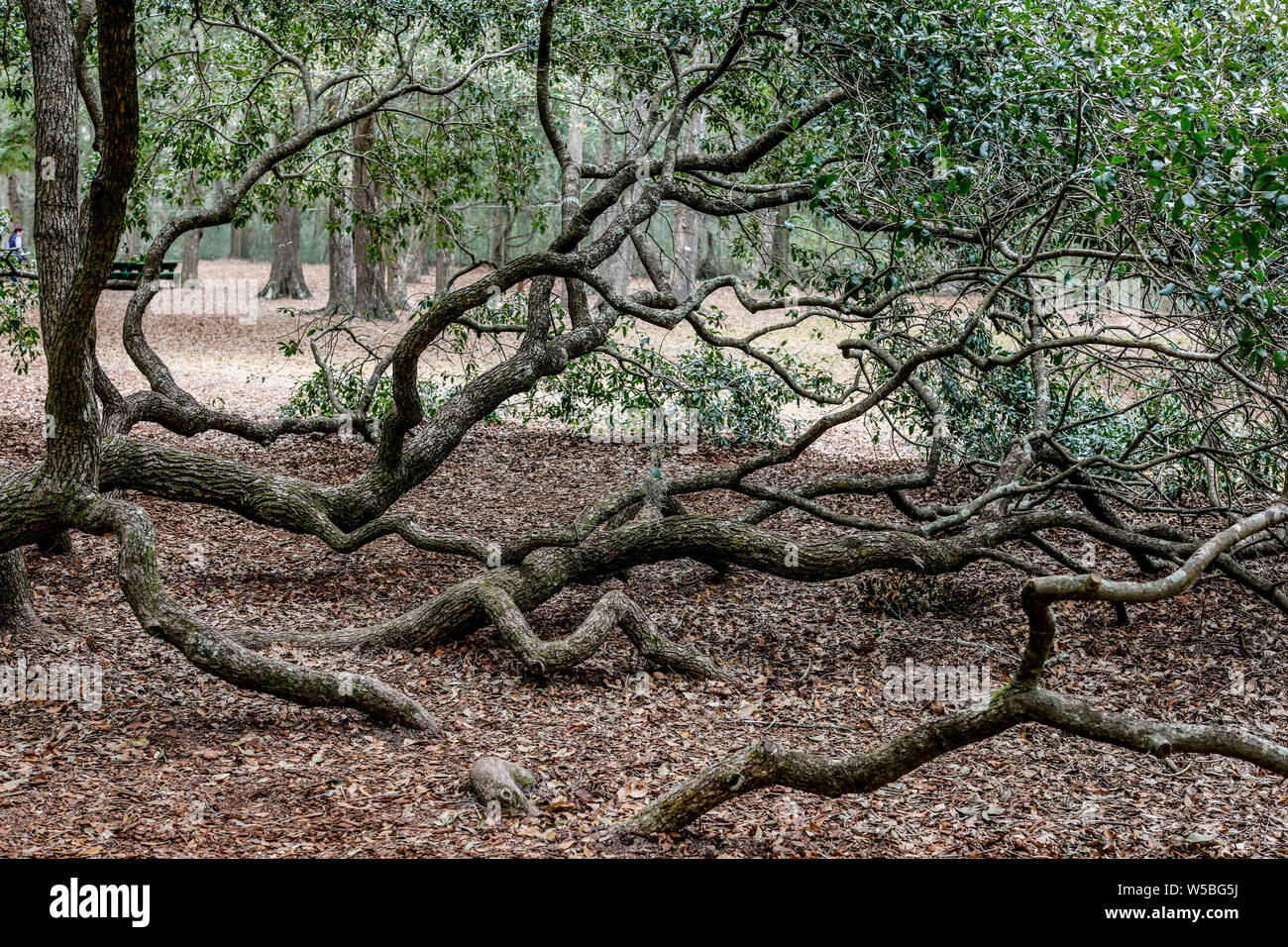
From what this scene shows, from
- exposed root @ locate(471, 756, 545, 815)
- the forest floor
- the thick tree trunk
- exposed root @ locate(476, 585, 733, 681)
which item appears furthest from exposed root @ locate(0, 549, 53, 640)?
exposed root @ locate(471, 756, 545, 815)

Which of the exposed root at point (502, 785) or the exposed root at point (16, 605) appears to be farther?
the exposed root at point (16, 605)

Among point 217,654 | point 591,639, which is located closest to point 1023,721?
point 591,639

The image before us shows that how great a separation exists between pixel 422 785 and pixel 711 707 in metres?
1.76

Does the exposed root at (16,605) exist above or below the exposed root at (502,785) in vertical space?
above

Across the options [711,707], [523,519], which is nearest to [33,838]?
[711,707]

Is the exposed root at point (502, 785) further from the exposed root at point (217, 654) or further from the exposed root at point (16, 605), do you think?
the exposed root at point (16, 605)

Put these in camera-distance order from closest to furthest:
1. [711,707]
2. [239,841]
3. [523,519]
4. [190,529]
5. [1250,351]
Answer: [239,841] → [1250,351] → [711,707] → [190,529] → [523,519]

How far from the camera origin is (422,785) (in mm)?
4434

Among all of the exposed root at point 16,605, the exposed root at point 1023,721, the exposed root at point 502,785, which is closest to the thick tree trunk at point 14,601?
the exposed root at point 16,605

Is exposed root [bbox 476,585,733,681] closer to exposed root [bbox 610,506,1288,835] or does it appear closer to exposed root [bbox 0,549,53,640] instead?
exposed root [bbox 610,506,1288,835]

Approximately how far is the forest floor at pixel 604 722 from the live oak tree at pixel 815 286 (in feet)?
0.90

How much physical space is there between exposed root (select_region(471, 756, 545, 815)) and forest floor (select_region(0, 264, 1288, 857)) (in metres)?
0.08

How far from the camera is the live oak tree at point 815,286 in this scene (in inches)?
184
